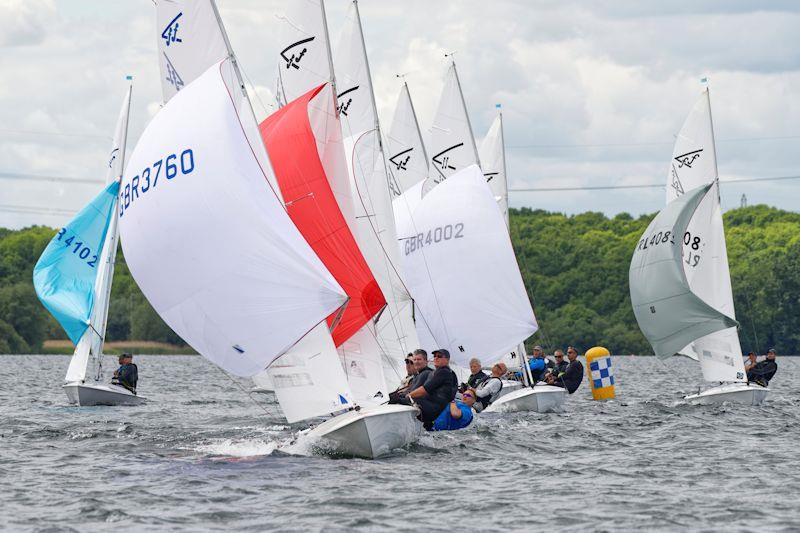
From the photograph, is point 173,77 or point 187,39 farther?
point 173,77

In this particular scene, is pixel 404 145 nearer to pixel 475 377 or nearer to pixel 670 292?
pixel 670 292

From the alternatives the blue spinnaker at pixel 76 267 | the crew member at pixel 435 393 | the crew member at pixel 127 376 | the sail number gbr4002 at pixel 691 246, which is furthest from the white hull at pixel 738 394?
the blue spinnaker at pixel 76 267

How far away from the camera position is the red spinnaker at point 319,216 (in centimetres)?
1866

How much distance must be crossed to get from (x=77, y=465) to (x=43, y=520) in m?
4.13

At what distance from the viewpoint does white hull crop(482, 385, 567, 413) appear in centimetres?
2598

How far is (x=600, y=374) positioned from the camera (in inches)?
1232

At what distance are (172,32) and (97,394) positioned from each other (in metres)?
11.2

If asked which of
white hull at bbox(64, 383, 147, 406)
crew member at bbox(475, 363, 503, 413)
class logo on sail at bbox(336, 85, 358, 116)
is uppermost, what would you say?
class logo on sail at bbox(336, 85, 358, 116)

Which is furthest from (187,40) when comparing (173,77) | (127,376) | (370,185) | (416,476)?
(127,376)

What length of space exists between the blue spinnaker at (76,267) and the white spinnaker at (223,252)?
13.1m

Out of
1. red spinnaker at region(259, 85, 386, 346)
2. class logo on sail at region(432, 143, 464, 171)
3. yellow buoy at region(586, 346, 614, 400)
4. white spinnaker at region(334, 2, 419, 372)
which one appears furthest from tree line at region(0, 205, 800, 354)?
→ red spinnaker at region(259, 85, 386, 346)

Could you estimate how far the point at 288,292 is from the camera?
1616cm

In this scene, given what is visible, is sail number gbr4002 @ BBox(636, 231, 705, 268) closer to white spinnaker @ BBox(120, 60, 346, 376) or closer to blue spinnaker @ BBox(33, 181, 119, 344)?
blue spinnaker @ BBox(33, 181, 119, 344)

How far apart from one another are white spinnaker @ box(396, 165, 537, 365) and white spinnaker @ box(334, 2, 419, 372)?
2.12 meters
